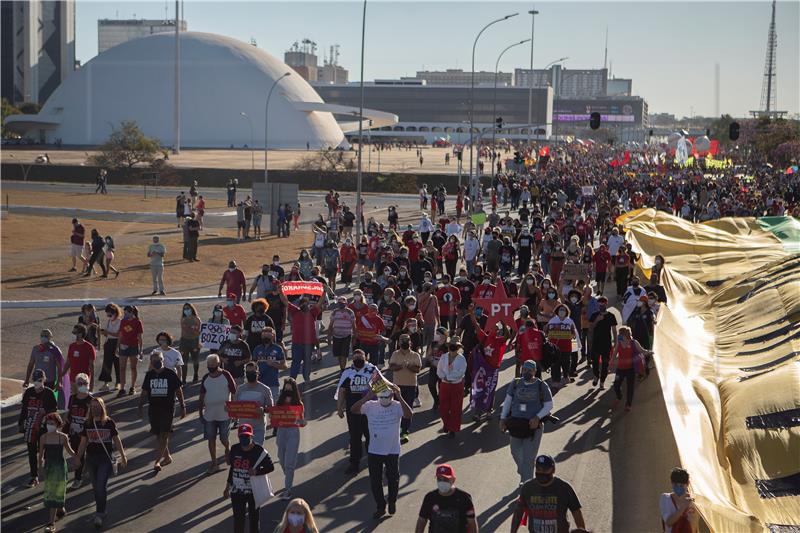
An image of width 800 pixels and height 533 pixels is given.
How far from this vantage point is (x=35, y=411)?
11.1 meters

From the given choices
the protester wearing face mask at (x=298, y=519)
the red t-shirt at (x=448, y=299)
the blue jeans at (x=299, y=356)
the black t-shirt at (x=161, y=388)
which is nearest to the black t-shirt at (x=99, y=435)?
the black t-shirt at (x=161, y=388)

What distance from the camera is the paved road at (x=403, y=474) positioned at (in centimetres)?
978

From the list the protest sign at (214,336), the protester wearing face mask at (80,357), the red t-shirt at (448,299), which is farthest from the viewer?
the red t-shirt at (448,299)

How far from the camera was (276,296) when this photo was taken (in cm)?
1703

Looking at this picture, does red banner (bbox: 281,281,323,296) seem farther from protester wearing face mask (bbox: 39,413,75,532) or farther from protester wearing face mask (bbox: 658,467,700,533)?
protester wearing face mask (bbox: 658,467,700,533)

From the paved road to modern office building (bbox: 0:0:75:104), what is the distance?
166986 mm

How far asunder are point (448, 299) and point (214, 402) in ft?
22.2

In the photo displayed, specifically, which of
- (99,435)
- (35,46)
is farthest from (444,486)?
(35,46)

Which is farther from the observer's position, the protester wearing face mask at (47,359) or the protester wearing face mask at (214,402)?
the protester wearing face mask at (47,359)

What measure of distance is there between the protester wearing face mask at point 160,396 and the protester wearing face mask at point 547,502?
15.9ft

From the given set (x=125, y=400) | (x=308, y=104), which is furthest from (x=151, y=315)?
(x=308, y=104)

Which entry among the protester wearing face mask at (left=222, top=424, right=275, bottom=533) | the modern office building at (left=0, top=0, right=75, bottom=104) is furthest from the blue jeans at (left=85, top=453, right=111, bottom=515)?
the modern office building at (left=0, top=0, right=75, bottom=104)

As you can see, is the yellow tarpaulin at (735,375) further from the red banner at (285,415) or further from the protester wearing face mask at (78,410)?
the protester wearing face mask at (78,410)

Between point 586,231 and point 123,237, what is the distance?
1675cm
